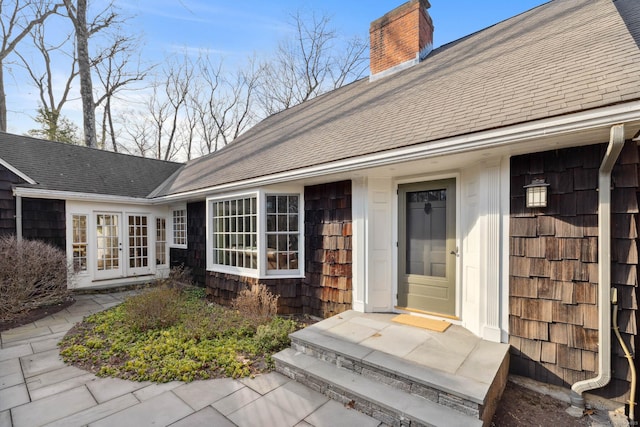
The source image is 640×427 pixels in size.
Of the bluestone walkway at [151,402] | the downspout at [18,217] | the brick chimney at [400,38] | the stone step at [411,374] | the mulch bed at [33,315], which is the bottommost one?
the mulch bed at [33,315]

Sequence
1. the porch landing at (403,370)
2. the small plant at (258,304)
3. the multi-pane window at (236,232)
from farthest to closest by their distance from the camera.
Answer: the multi-pane window at (236,232) < the small plant at (258,304) < the porch landing at (403,370)

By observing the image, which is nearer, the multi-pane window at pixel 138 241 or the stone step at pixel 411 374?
the stone step at pixel 411 374

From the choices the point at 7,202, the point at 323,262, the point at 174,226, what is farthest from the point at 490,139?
the point at 7,202

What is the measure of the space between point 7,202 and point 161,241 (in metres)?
3.32

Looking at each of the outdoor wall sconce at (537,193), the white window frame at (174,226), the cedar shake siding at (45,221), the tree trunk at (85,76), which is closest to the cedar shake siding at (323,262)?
the outdoor wall sconce at (537,193)

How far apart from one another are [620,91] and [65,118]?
19.3 meters

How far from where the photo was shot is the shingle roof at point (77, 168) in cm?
694

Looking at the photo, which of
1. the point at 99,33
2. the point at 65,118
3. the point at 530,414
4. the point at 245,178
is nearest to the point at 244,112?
the point at 99,33

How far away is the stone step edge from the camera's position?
95.0 inches

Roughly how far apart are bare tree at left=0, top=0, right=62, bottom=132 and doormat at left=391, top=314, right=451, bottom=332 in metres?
17.6

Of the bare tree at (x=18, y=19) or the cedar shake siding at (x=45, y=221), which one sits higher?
the bare tree at (x=18, y=19)

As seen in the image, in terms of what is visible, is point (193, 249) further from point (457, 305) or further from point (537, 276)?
point (537, 276)

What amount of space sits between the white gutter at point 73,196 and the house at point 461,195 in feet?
0.12

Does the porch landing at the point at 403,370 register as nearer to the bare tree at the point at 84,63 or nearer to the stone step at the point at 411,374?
the stone step at the point at 411,374
